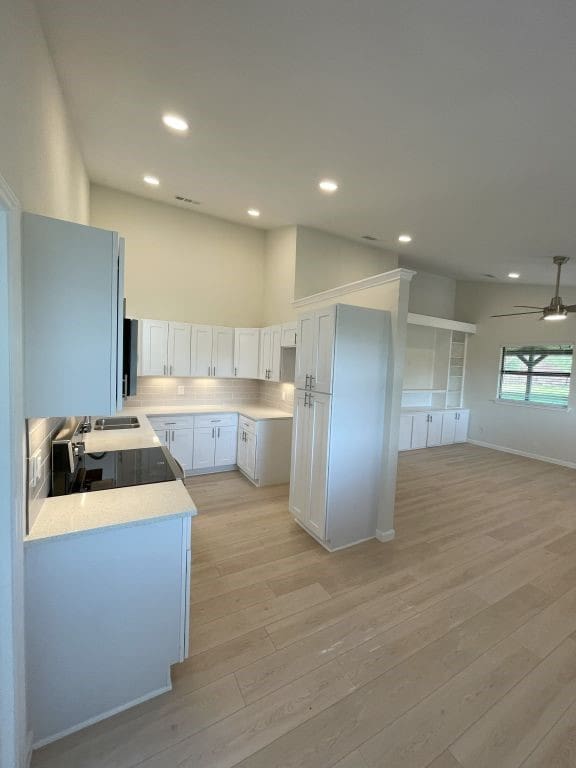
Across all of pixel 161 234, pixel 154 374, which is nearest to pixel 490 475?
pixel 154 374

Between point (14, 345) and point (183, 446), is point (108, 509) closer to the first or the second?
point (14, 345)

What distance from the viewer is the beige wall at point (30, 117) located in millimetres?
1184

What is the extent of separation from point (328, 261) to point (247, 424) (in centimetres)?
273

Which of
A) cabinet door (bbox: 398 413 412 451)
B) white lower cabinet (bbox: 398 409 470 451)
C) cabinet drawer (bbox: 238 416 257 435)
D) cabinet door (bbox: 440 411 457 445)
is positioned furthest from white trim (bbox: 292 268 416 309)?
cabinet door (bbox: 440 411 457 445)

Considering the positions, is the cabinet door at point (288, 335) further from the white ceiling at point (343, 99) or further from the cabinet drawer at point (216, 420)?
the white ceiling at point (343, 99)

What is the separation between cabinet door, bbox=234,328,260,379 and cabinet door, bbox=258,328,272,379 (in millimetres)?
78

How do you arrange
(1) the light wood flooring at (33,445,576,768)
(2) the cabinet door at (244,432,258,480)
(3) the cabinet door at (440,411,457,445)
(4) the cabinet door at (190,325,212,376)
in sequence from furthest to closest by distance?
1. (3) the cabinet door at (440,411,457,445)
2. (4) the cabinet door at (190,325,212,376)
3. (2) the cabinet door at (244,432,258,480)
4. (1) the light wood flooring at (33,445,576,768)

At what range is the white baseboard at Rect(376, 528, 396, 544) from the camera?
3.20 metres

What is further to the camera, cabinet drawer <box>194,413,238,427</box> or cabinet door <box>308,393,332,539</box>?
cabinet drawer <box>194,413,238,427</box>

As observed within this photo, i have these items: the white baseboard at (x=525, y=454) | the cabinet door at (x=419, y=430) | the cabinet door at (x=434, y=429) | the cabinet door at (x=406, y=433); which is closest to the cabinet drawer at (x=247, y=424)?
the cabinet door at (x=406, y=433)

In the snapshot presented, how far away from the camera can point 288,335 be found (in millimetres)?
4430

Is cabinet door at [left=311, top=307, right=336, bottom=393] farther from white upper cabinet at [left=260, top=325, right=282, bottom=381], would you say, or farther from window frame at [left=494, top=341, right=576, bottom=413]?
window frame at [left=494, top=341, right=576, bottom=413]

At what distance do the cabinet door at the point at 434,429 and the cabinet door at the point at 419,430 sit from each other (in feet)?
0.36

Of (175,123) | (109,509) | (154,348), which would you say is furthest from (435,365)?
(109,509)
